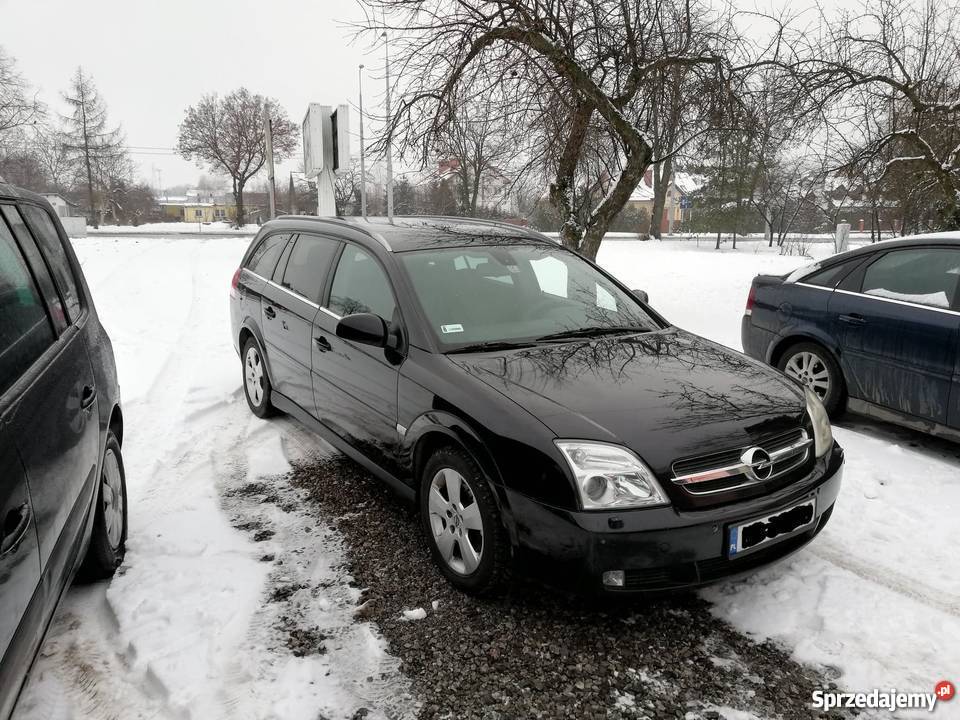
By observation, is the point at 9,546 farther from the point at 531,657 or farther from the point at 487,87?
the point at 487,87

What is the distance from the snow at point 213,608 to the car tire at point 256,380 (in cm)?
12

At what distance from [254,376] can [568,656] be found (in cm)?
379

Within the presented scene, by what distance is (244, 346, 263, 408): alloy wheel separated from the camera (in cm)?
551

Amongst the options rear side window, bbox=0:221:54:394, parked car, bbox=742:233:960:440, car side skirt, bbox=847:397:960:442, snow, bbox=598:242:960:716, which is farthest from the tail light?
rear side window, bbox=0:221:54:394

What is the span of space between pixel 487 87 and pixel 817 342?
5.43 m

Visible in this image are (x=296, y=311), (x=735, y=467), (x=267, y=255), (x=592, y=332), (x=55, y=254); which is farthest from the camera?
(x=267, y=255)

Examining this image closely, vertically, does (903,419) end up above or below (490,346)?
below

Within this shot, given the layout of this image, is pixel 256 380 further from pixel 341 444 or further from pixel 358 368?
pixel 358 368

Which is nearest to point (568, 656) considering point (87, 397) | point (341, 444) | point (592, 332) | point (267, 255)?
point (592, 332)

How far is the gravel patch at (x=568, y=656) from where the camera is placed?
245 cm

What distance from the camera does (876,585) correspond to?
316cm

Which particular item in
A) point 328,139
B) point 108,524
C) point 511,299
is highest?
point 328,139

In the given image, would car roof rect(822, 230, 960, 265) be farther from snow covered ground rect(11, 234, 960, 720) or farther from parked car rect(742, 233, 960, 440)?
snow covered ground rect(11, 234, 960, 720)

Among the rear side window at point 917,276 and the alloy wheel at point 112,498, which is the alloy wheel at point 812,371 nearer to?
the rear side window at point 917,276
